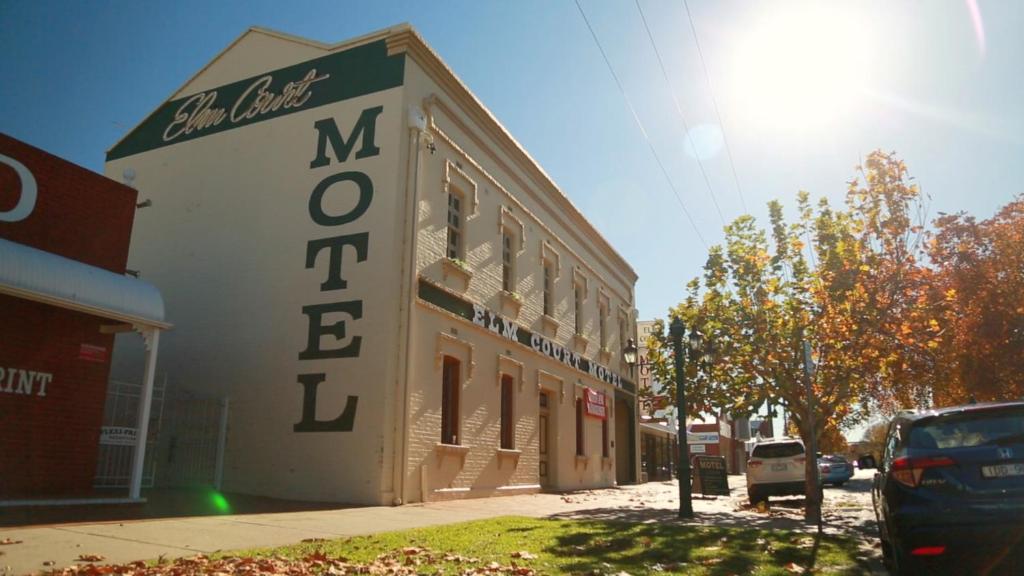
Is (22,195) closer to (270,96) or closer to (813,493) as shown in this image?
(270,96)

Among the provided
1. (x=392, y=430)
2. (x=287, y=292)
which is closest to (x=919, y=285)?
(x=392, y=430)

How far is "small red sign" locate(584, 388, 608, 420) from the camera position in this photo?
82.5 ft

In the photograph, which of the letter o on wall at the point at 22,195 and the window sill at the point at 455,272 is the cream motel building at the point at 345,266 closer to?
the window sill at the point at 455,272

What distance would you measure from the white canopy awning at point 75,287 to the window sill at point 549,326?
12395 mm

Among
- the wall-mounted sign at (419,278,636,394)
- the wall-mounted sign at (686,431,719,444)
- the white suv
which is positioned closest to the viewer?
the wall-mounted sign at (419,278,636,394)

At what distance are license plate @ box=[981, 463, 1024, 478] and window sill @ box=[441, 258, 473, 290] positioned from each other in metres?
12.0

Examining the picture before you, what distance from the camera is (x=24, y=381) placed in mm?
10711

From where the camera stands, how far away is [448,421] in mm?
16594

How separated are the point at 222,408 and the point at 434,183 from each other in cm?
665

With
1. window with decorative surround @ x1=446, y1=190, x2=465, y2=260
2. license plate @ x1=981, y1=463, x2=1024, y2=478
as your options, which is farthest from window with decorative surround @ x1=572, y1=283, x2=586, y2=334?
license plate @ x1=981, y1=463, x2=1024, y2=478

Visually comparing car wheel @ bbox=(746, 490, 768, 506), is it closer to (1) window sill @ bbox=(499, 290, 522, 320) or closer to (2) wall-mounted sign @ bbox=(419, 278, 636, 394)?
(2) wall-mounted sign @ bbox=(419, 278, 636, 394)

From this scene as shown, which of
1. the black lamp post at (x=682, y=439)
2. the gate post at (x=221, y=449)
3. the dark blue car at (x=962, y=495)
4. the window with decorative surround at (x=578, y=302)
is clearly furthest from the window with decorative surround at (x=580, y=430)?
the dark blue car at (x=962, y=495)

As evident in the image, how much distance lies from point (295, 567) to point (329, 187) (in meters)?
10.7

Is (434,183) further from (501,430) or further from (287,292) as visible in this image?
(501,430)
